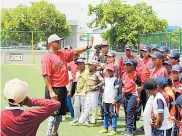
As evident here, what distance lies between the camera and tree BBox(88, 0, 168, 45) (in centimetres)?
2980

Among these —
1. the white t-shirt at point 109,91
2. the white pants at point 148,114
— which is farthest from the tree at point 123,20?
the white pants at point 148,114

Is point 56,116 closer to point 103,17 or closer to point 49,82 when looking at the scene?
point 49,82

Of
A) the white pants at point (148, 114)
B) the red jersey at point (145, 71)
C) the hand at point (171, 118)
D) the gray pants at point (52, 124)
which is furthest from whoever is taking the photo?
the red jersey at point (145, 71)

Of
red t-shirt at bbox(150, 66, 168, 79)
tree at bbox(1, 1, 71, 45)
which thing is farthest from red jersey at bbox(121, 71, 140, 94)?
tree at bbox(1, 1, 71, 45)

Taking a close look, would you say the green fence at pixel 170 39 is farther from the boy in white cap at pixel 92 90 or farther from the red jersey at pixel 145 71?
the red jersey at pixel 145 71

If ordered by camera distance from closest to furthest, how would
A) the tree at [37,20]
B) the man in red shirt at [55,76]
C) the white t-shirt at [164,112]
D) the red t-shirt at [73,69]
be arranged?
the white t-shirt at [164,112], the man in red shirt at [55,76], the red t-shirt at [73,69], the tree at [37,20]

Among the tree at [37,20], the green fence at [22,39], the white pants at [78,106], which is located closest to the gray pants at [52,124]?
the white pants at [78,106]

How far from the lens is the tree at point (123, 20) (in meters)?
29.8

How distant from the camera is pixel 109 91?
7926mm

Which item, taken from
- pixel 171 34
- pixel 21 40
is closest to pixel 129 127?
pixel 171 34

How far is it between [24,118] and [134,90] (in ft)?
15.1

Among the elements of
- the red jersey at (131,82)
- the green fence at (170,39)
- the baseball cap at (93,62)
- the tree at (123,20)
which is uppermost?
the tree at (123,20)

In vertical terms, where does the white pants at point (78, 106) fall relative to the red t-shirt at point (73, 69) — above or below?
below

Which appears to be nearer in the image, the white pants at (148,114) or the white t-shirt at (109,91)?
the white pants at (148,114)
